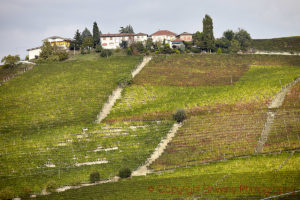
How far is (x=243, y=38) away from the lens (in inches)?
5037

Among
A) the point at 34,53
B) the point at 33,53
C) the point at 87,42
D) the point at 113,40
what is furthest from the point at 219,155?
the point at 33,53

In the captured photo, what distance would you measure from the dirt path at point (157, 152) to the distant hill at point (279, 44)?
7212 centimetres

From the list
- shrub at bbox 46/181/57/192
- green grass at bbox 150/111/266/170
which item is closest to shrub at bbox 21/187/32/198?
shrub at bbox 46/181/57/192

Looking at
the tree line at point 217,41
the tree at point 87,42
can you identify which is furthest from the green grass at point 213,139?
the tree at point 87,42

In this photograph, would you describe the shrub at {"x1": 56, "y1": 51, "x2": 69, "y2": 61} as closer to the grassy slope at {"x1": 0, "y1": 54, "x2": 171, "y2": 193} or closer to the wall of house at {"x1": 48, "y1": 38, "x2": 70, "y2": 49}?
the wall of house at {"x1": 48, "y1": 38, "x2": 70, "y2": 49}

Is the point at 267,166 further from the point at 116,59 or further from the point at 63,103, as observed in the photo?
the point at 116,59

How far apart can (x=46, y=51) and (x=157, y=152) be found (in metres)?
72.8

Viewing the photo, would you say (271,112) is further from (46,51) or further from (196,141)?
(46,51)

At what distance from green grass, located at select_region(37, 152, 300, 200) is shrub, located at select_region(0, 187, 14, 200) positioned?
17.2 ft

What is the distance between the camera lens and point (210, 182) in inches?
1884

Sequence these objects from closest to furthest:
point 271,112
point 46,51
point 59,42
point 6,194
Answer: point 6,194, point 271,112, point 46,51, point 59,42

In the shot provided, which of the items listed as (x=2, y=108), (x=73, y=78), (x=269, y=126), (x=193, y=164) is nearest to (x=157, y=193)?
(x=193, y=164)

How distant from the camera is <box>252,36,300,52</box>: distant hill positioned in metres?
127

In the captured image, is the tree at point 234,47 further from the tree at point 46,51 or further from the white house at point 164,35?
the tree at point 46,51
